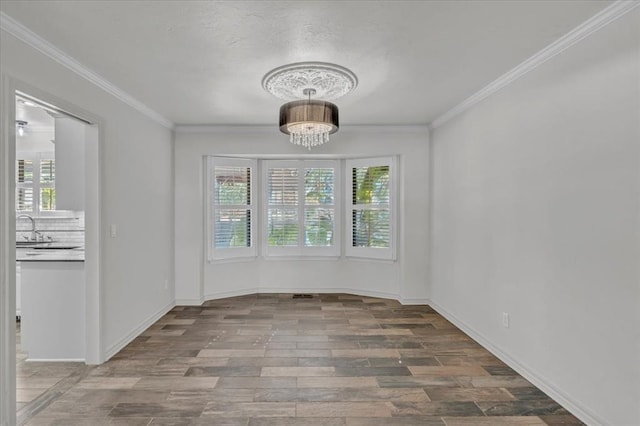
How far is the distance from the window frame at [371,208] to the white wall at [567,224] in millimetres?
1504

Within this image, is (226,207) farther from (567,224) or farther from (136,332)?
(567,224)

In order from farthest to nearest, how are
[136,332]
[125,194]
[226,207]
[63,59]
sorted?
[226,207] < [136,332] < [125,194] < [63,59]

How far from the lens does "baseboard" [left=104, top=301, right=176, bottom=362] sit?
319 cm

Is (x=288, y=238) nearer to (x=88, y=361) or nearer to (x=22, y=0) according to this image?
(x=88, y=361)

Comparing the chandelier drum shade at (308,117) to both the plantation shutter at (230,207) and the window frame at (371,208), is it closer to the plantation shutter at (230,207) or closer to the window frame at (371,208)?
the window frame at (371,208)

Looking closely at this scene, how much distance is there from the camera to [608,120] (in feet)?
6.69

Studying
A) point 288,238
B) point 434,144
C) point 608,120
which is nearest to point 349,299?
point 288,238

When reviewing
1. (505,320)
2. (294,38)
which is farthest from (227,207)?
(505,320)

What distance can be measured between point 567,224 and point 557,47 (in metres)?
1.23

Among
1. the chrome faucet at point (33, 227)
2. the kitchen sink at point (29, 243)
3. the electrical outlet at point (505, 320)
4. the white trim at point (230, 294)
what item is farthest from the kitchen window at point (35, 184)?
the electrical outlet at point (505, 320)

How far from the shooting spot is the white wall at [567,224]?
1939mm

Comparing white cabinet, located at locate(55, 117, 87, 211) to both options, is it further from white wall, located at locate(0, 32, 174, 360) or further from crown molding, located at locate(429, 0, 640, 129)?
crown molding, located at locate(429, 0, 640, 129)

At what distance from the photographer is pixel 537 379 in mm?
2643

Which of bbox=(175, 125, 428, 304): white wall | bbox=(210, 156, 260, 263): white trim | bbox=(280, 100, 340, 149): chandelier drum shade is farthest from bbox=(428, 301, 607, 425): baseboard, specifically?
bbox=(210, 156, 260, 263): white trim
